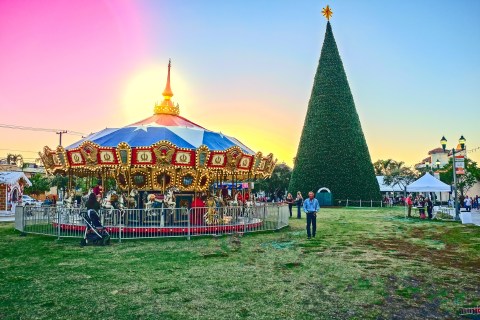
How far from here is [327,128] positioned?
3400 centimetres

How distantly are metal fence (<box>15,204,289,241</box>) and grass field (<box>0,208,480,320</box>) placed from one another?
977 millimetres

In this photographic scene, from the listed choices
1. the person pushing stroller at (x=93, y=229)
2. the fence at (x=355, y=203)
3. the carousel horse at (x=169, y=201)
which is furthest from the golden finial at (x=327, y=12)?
the person pushing stroller at (x=93, y=229)

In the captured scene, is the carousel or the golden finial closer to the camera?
the carousel

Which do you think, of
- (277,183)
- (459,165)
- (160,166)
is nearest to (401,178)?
(277,183)

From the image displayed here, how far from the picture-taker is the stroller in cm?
1030

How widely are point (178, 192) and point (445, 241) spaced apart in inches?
410

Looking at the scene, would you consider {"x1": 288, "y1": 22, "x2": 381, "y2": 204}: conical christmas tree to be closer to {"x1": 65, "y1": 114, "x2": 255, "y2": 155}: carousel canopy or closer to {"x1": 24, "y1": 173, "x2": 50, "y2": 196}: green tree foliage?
{"x1": 65, "y1": 114, "x2": 255, "y2": 155}: carousel canopy

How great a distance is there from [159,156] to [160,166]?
0.41 m

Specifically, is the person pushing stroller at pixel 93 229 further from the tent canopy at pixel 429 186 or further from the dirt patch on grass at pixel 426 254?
the tent canopy at pixel 429 186

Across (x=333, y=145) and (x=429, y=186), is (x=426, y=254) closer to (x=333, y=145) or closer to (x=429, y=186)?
(x=429, y=186)

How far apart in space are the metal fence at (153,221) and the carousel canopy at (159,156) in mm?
1977

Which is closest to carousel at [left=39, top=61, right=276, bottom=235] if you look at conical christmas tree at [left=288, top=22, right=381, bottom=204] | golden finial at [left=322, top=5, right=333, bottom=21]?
conical christmas tree at [left=288, top=22, right=381, bottom=204]

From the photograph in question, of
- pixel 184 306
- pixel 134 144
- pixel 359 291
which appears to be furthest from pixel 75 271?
pixel 134 144

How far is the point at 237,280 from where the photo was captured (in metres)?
6.51
